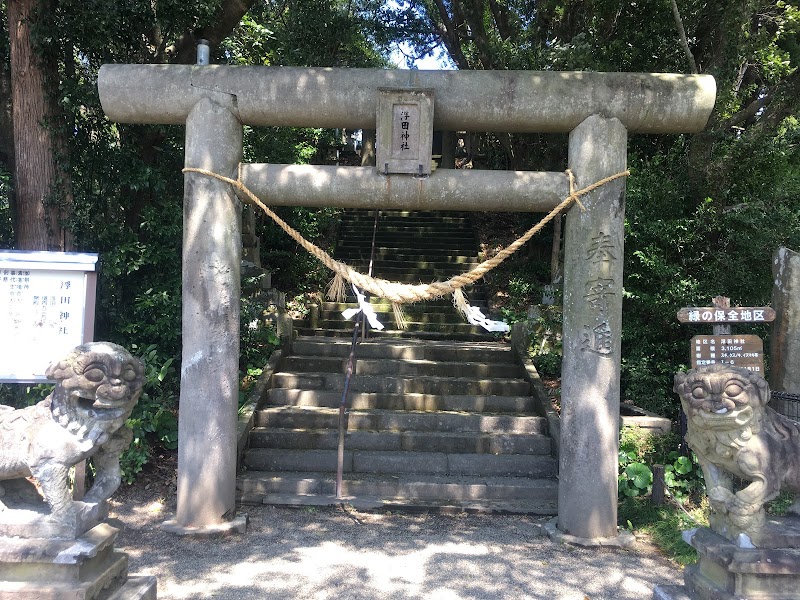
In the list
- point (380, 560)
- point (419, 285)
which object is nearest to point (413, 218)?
point (419, 285)

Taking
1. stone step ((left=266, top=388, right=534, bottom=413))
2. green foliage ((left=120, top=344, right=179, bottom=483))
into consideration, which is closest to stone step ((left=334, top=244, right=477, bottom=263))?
stone step ((left=266, top=388, right=534, bottom=413))

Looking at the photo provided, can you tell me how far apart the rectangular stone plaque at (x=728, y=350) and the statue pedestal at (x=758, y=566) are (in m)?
2.05

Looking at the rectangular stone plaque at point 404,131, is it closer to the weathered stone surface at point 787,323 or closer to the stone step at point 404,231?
the weathered stone surface at point 787,323

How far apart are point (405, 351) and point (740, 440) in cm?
502

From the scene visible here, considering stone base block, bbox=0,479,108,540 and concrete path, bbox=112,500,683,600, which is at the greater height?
stone base block, bbox=0,479,108,540

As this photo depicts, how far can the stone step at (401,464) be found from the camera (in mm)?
5816

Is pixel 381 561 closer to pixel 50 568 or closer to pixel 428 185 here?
pixel 50 568

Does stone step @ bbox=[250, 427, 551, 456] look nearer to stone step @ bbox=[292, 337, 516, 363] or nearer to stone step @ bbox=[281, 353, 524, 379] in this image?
stone step @ bbox=[281, 353, 524, 379]

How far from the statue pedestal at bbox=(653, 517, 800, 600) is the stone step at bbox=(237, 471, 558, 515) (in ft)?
7.56

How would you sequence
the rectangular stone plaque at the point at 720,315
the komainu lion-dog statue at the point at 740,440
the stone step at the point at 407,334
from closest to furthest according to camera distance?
the komainu lion-dog statue at the point at 740,440
the rectangular stone plaque at the point at 720,315
the stone step at the point at 407,334

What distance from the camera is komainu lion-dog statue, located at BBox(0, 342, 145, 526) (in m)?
2.98

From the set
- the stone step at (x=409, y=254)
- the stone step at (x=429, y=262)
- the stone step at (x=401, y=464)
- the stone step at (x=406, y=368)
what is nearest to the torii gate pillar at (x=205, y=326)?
the stone step at (x=401, y=464)

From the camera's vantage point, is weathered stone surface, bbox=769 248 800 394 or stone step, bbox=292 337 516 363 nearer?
weathered stone surface, bbox=769 248 800 394

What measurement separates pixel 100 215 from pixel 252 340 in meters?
2.17
